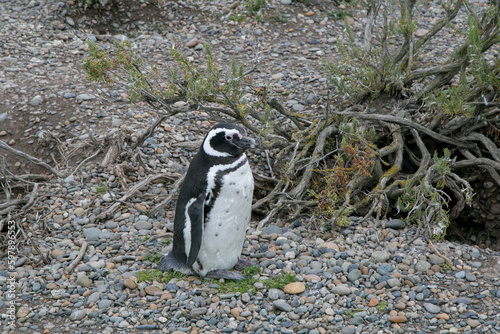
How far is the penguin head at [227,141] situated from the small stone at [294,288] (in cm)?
89

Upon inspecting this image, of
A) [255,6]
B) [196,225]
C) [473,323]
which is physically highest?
[255,6]

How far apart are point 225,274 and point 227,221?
0.36 m

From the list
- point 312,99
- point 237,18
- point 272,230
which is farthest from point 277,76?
point 272,230

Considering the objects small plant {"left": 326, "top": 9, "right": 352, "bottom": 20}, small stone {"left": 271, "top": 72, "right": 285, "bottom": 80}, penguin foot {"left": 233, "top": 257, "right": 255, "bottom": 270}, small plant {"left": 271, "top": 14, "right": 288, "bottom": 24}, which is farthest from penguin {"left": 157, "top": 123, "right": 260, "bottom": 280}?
small plant {"left": 326, "top": 9, "right": 352, "bottom": 20}

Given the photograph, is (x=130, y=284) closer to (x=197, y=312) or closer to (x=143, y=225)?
(x=197, y=312)

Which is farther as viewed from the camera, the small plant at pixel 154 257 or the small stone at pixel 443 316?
the small plant at pixel 154 257

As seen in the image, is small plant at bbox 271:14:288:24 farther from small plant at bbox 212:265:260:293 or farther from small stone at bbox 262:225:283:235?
small plant at bbox 212:265:260:293

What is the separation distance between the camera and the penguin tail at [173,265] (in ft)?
11.7

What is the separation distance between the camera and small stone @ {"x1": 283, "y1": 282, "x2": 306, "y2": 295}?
3.38 metres

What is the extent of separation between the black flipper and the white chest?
0.08 m

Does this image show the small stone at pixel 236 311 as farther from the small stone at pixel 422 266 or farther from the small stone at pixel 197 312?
the small stone at pixel 422 266

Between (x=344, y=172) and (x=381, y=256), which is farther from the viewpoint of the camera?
(x=344, y=172)

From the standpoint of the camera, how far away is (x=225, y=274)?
11.6ft

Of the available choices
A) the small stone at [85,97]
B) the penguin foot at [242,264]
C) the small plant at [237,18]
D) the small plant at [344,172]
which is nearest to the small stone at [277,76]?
the small plant at [237,18]
